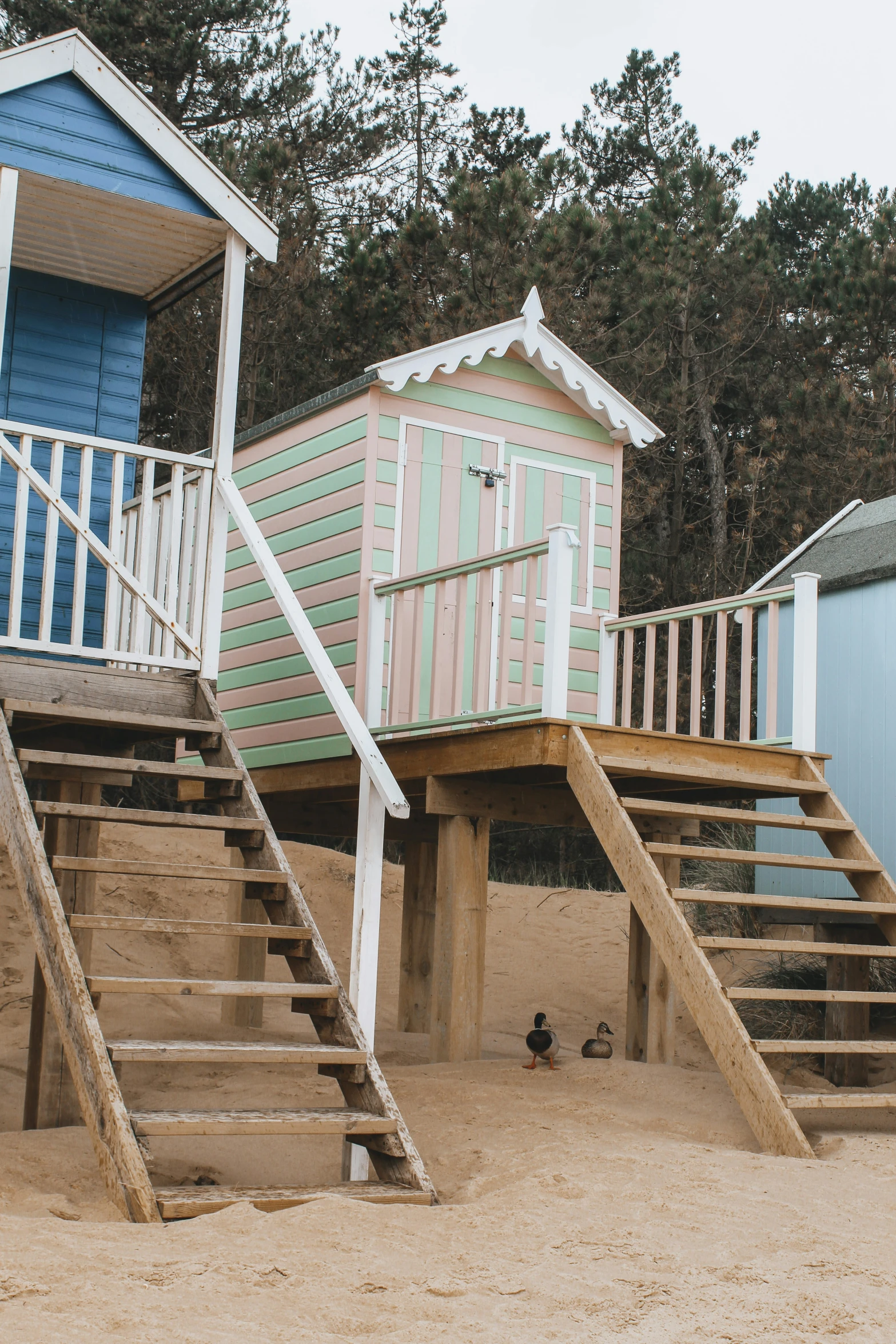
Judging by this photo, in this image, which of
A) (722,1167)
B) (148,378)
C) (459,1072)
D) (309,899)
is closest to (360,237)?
(148,378)

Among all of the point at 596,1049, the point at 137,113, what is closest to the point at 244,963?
the point at 596,1049

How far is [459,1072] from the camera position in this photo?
6.44 m

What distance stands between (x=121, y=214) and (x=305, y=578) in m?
2.68

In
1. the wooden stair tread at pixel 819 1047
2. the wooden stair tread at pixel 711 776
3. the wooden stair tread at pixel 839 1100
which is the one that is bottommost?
the wooden stair tread at pixel 839 1100

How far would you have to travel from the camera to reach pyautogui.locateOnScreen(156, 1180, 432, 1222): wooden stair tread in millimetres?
3738

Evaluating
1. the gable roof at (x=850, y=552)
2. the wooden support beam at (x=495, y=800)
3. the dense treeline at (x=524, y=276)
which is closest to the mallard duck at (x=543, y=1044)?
the wooden support beam at (x=495, y=800)

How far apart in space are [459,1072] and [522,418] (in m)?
4.41

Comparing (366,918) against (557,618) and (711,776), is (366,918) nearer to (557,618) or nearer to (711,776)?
(557,618)

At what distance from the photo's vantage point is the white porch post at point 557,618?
631cm

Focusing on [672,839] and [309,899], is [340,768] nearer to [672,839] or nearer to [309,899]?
[672,839]

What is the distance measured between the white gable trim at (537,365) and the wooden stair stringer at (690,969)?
3077 millimetres

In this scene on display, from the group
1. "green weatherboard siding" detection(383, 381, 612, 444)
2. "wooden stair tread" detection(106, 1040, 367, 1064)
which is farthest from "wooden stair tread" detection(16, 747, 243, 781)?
"green weatherboard siding" detection(383, 381, 612, 444)

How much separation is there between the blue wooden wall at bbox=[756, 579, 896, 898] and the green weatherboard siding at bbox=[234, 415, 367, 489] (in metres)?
3.44

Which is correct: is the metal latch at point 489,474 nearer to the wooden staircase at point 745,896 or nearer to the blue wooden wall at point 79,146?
the wooden staircase at point 745,896
